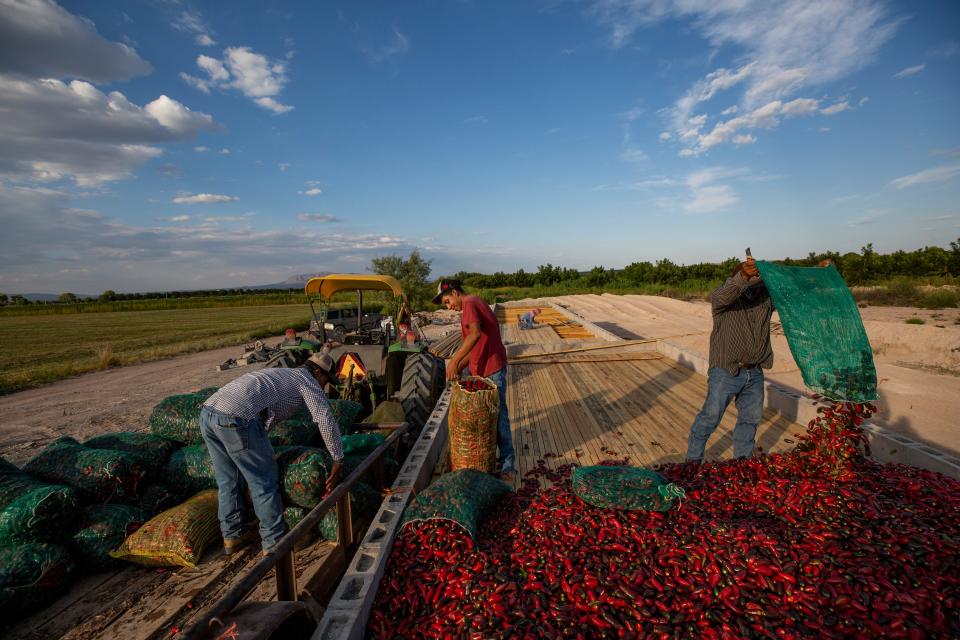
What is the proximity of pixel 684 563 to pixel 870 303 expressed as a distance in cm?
2719

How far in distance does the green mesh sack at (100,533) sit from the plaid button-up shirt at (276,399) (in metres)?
1.16

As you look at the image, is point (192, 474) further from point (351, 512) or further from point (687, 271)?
point (687, 271)

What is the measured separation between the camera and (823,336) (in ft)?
10.7

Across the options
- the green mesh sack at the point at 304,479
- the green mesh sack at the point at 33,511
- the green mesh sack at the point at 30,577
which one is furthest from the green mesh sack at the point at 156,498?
the green mesh sack at the point at 304,479

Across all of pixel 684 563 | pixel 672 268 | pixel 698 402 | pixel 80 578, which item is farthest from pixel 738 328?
pixel 672 268

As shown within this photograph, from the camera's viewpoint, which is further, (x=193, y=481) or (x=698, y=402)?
(x=698, y=402)

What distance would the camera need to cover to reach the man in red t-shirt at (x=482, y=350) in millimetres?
3840

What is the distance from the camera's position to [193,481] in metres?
3.63

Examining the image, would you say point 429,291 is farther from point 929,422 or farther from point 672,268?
point 929,422

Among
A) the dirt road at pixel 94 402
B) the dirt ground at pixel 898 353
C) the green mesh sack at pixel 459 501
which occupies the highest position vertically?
the green mesh sack at pixel 459 501

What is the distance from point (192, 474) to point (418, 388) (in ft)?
8.12

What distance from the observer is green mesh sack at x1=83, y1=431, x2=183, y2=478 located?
368 centimetres

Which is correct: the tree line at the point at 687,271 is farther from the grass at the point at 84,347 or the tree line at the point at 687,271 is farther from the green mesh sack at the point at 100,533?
the green mesh sack at the point at 100,533

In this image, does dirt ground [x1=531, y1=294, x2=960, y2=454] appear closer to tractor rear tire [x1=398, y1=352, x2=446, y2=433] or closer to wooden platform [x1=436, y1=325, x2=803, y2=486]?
wooden platform [x1=436, y1=325, x2=803, y2=486]
